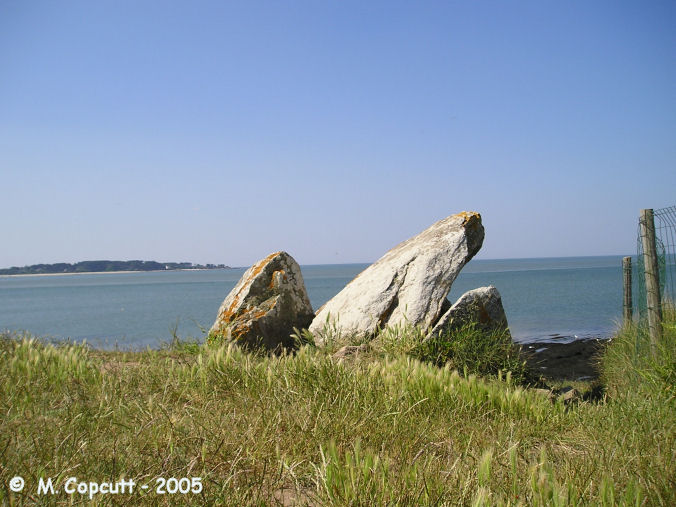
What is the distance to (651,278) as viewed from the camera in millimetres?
7254

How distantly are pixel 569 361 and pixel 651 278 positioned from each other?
23.8ft

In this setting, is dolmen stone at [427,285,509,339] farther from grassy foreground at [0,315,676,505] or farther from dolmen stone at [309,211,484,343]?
grassy foreground at [0,315,676,505]

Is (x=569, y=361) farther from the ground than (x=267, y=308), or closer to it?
closer to it

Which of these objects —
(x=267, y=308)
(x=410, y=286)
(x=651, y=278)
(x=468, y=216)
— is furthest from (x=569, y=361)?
(x=267, y=308)

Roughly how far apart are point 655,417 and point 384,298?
203 inches

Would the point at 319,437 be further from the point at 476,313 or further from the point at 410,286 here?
the point at 410,286

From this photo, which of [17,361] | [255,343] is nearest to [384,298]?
[255,343]

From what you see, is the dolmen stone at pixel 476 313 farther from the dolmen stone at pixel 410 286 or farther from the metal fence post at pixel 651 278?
the metal fence post at pixel 651 278

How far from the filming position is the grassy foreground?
8.80 feet

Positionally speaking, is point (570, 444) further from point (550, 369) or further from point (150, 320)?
point (150, 320)

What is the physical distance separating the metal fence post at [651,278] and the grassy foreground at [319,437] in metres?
0.68

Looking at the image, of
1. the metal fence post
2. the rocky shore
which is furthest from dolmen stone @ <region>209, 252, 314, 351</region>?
the metal fence post

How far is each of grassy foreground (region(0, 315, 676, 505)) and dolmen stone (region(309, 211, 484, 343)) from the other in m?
2.61

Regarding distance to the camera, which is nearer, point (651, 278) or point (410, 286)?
point (651, 278)
